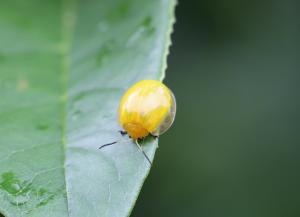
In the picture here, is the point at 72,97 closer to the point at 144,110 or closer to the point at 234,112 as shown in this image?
the point at 144,110

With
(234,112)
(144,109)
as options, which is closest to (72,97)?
(144,109)

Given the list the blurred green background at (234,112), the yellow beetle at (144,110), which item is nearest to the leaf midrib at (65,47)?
the yellow beetle at (144,110)

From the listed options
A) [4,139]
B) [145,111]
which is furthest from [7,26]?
[145,111]

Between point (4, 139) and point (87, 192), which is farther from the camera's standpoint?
point (4, 139)

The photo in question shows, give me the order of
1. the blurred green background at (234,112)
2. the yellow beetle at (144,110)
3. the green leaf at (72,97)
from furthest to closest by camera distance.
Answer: the blurred green background at (234,112) → the yellow beetle at (144,110) → the green leaf at (72,97)

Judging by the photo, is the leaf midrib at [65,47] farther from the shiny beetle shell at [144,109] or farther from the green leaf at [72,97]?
the shiny beetle shell at [144,109]

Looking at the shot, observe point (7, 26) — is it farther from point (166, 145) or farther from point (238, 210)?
point (238, 210)
